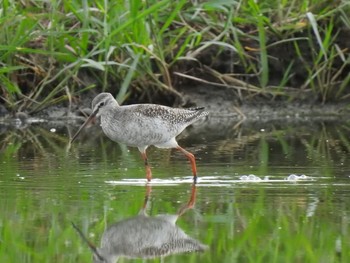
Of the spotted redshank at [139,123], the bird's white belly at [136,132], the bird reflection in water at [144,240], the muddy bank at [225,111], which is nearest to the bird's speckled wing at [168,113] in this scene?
the spotted redshank at [139,123]

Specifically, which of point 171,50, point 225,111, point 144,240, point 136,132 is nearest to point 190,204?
point 144,240

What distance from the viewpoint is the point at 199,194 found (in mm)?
8258

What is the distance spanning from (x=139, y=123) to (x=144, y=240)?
2527 millimetres

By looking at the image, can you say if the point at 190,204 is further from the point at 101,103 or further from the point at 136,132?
the point at 101,103

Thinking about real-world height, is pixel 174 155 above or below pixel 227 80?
below

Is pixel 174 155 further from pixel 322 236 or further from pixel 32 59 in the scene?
pixel 322 236

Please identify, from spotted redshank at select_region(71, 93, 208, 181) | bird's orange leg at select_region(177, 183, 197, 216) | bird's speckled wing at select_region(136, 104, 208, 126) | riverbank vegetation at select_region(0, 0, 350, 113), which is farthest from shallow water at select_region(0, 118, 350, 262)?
riverbank vegetation at select_region(0, 0, 350, 113)

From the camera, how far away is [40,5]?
45.0 feet

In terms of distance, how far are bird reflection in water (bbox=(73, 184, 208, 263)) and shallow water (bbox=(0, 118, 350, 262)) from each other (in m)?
0.05

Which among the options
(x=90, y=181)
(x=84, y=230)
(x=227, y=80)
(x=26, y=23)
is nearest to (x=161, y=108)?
(x=90, y=181)

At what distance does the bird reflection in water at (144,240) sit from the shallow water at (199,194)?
1.9 inches

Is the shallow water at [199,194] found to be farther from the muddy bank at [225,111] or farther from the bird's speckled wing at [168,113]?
the muddy bank at [225,111]

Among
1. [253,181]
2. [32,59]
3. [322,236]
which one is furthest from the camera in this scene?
[32,59]

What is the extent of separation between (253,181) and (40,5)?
5.69 m
